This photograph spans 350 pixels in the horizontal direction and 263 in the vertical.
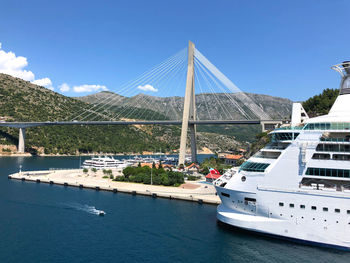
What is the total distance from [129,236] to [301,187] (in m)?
13.4

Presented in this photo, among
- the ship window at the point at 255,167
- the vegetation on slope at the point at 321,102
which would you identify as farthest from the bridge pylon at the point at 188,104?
the ship window at the point at 255,167

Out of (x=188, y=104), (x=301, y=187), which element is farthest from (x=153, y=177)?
(x=301, y=187)

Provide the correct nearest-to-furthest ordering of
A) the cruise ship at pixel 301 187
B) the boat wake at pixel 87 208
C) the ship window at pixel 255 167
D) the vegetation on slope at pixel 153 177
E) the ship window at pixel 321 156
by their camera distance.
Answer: the cruise ship at pixel 301 187 < the ship window at pixel 321 156 < the ship window at pixel 255 167 < the boat wake at pixel 87 208 < the vegetation on slope at pixel 153 177

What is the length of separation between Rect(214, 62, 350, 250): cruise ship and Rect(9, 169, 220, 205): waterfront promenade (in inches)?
390

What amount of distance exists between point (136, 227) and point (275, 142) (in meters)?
13.7

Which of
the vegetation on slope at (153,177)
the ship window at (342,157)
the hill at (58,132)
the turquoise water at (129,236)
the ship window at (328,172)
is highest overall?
the hill at (58,132)

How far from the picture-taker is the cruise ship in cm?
1850

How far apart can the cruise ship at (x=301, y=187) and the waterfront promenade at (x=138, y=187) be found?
32.5 ft

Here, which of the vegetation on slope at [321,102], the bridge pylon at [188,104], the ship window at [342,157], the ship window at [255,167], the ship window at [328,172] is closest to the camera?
the ship window at [328,172]

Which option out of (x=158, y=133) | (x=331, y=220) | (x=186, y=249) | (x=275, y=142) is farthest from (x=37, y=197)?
(x=158, y=133)

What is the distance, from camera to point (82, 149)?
106 m

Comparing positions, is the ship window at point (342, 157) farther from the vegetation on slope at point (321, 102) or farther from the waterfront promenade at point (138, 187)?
the vegetation on slope at point (321, 102)

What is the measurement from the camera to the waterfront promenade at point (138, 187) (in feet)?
109

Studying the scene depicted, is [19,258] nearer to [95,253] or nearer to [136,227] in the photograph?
[95,253]
